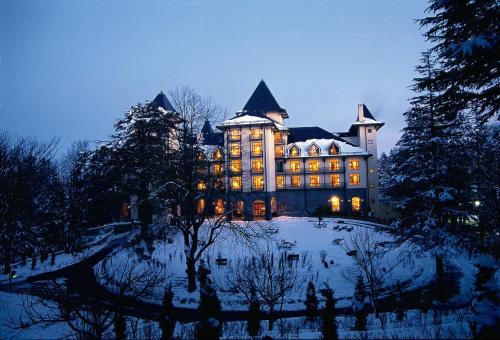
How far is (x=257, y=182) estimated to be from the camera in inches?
1673

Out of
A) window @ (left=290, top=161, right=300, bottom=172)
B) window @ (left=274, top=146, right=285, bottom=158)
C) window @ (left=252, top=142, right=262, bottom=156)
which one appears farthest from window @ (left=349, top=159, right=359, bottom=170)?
window @ (left=252, top=142, right=262, bottom=156)

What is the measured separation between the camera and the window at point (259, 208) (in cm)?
4284

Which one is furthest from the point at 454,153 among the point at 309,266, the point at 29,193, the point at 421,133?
the point at 29,193

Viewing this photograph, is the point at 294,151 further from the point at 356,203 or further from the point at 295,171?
the point at 356,203

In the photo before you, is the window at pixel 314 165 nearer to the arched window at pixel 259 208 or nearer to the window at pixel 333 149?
the window at pixel 333 149

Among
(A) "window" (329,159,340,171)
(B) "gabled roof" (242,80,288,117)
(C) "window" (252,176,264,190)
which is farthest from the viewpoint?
(B) "gabled roof" (242,80,288,117)

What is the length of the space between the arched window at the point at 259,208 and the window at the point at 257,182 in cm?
241

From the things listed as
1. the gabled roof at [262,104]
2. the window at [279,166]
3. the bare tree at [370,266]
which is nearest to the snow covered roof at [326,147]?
the window at [279,166]

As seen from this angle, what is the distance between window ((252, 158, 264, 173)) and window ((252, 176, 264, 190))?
3.54ft

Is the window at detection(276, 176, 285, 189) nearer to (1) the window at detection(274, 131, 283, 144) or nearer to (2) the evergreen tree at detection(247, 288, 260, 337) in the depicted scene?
(1) the window at detection(274, 131, 283, 144)

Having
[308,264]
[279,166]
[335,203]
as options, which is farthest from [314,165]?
[308,264]

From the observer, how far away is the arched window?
42.8 meters

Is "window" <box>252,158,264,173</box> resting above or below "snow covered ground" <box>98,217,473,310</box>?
above

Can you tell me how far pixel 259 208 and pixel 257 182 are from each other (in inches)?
163
